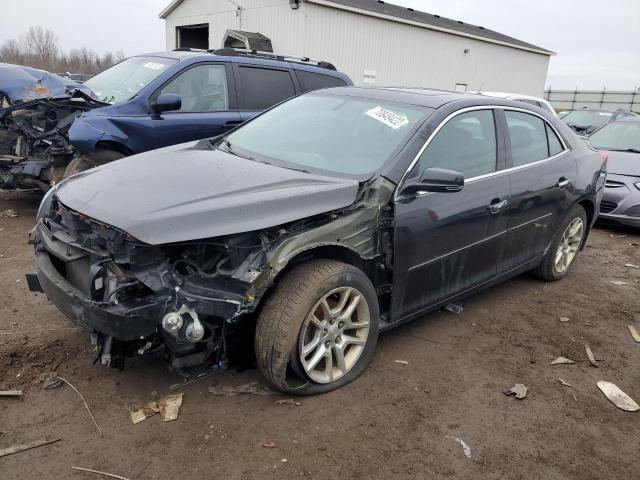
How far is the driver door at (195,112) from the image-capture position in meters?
5.65

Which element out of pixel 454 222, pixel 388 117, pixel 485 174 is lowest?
pixel 454 222

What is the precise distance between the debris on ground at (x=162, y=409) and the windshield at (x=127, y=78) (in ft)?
13.5

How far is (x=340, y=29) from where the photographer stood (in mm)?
18438

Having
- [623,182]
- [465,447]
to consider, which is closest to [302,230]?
[465,447]

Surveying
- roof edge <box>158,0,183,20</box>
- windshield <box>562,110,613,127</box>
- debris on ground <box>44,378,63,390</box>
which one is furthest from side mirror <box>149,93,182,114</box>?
roof edge <box>158,0,183,20</box>

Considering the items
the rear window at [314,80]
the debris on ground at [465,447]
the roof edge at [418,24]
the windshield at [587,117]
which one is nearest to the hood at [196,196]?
the debris on ground at [465,447]

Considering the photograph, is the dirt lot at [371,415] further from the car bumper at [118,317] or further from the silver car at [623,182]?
the silver car at [623,182]

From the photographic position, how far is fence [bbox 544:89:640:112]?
122 ft

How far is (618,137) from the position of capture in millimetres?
8641

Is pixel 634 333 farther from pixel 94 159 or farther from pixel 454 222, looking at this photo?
pixel 94 159

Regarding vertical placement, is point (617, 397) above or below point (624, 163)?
below

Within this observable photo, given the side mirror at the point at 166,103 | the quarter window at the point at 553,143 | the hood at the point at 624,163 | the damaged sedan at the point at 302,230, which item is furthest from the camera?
the hood at the point at 624,163

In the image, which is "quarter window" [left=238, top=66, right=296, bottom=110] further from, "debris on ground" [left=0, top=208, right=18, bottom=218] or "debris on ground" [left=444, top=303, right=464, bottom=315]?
"debris on ground" [left=444, top=303, right=464, bottom=315]

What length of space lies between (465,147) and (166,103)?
10.6ft
